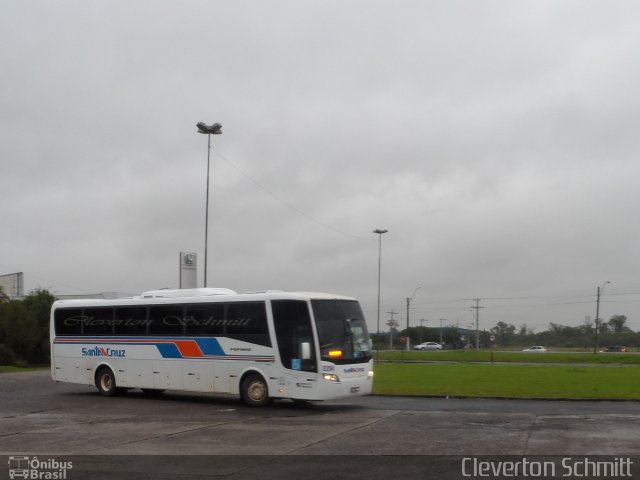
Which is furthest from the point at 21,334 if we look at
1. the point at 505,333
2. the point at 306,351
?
the point at 505,333

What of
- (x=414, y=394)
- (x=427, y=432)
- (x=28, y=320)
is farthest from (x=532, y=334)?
(x=427, y=432)

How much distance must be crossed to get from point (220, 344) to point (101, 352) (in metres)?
5.30

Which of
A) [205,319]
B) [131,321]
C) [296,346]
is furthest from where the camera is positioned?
[131,321]

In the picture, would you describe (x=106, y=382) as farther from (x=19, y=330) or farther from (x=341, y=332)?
(x=19, y=330)

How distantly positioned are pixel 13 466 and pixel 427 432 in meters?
7.15

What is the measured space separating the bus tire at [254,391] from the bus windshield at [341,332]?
2126 millimetres

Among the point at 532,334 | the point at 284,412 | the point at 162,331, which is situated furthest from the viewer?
the point at 532,334

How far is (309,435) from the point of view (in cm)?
1466

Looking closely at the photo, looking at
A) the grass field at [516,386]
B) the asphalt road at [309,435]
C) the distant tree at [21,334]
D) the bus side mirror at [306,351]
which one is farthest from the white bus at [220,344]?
the distant tree at [21,334]

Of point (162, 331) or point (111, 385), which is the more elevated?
point (162, 331)

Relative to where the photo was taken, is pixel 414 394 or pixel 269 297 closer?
pixel 269 297

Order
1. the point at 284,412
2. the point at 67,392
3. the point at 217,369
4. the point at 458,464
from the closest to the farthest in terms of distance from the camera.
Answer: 1. the point at 458,464
2. the point at 284,412
3. the point at 217,369
4. the point at 67,392

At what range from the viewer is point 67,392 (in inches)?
1065

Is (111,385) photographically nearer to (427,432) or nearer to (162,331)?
(162,331)
